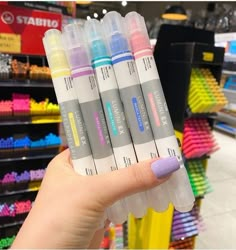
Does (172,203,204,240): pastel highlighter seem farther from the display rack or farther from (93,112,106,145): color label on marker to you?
(93,112,106,145): color label on marker

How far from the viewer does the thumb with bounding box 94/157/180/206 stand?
450 mm

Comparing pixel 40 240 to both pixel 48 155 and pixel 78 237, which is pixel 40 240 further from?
pixel 48 155

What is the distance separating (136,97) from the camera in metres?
0.49

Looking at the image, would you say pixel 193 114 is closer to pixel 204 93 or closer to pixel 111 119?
pixel 204 93

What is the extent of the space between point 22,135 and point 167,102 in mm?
907

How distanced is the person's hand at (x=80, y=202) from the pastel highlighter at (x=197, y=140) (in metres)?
0.71

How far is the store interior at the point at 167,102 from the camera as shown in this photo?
103 cm

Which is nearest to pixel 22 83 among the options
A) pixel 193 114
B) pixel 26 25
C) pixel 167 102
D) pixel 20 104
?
pixel 20 104

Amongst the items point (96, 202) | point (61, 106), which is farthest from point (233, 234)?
point (61, 106)

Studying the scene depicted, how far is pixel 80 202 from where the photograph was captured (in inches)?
18.6

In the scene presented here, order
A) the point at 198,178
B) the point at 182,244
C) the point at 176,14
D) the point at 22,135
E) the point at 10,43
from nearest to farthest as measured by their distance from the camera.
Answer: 1. the point at 198,178
2. the point at 182,244
3. the point at 10,43
4. the point at 22,135
5. the point at 176,14

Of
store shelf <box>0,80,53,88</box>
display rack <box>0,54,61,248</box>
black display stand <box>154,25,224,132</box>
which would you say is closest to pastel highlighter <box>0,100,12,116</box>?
display rack <box>0,54,61,248</box>

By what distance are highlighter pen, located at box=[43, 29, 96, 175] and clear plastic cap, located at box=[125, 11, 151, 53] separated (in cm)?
13

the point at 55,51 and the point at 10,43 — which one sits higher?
the point at 10,43
